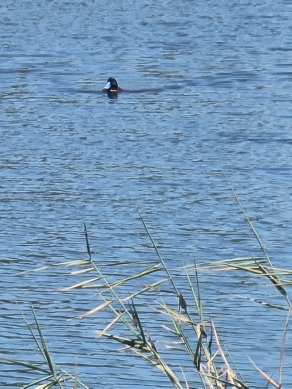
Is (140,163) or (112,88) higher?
(140,163)

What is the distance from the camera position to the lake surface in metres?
7.93

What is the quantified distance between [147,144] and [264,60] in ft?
19.1

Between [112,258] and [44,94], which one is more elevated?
[112,258]

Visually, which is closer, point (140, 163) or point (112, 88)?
point (140, 163)

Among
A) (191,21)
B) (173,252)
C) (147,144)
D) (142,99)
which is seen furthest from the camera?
(191,21)

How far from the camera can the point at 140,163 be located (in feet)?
42.2

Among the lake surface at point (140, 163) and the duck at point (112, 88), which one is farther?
the duck at point (112, 88)

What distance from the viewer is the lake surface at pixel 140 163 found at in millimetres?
7934

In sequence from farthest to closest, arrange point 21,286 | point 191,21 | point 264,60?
1. point 191,21
2. point 264,60
3. point 21,286

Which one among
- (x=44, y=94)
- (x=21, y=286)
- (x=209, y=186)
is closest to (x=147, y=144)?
(x=209, y=186)

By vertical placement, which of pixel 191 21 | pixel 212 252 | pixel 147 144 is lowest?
pixel 191 21

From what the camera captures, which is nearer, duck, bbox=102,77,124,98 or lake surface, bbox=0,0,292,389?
lake surface, bbox=0,0,292,389

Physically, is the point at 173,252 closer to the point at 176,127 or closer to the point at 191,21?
the point at 176,127

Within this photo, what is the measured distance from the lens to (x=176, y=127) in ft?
48.0
